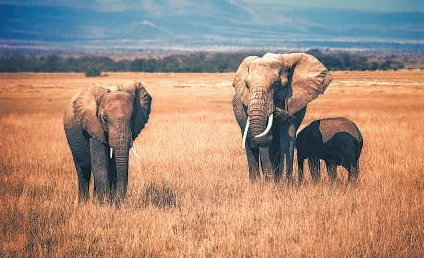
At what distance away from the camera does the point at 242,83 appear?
11.4 meters

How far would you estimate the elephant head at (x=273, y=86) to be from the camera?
1045 cm

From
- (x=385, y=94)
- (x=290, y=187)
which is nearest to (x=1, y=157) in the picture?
(x=290, y=187)

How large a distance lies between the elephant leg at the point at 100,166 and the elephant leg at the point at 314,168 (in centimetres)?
368

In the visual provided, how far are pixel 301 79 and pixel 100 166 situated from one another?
11.9 ft

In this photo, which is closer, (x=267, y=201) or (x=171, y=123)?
(x=267, y=201)

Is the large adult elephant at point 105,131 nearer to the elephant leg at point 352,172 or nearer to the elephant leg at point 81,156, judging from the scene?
the elephant leg at point 81,156

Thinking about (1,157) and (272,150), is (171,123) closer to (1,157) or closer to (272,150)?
(1,157)

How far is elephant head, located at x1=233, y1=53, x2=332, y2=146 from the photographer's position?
34.3ft

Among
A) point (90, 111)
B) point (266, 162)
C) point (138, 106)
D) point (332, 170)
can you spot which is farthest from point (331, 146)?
point (90, 111)

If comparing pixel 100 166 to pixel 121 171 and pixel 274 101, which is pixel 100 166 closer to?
pixel 121 171

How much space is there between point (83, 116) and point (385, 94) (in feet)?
111

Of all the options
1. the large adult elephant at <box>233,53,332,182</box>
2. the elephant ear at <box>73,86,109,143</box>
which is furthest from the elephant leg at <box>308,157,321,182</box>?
the elephant ear at <box>73,86,109,143</box>

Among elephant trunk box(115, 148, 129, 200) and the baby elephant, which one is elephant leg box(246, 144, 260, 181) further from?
elephant trunk box(115, 148, 129, 200)

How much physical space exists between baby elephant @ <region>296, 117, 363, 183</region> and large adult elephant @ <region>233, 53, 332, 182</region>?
2.19ft
